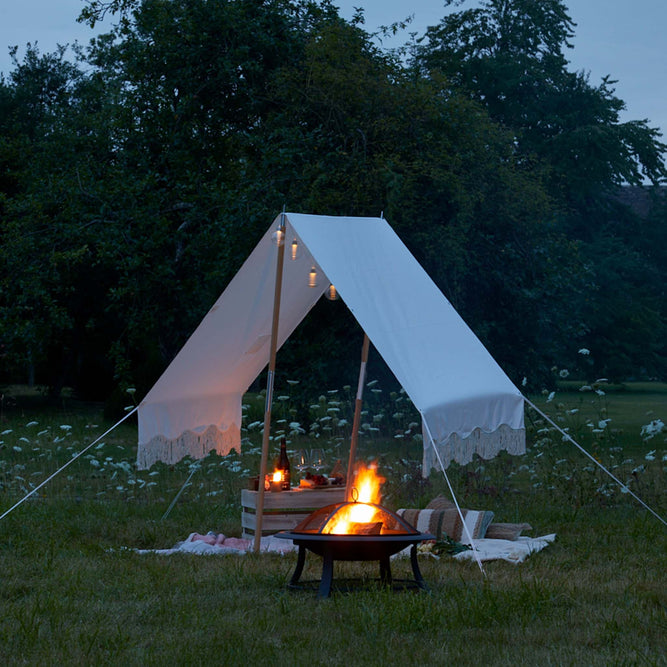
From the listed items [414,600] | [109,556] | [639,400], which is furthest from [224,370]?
[639,400]

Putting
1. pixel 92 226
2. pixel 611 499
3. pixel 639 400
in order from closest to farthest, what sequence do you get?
pixel 611 499 → pixel 92 226 → pixel 639 400

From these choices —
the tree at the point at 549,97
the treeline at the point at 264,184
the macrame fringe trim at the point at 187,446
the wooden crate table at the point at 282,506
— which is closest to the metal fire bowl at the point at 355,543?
the wooden crate table at the point at 282,506

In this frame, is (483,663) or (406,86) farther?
(406,86)

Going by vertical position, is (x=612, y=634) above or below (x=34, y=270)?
below

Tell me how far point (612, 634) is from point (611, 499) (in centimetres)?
367

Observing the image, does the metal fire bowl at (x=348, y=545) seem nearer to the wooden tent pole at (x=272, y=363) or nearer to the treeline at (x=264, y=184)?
the wooden tent pole at (x=272, y=363)

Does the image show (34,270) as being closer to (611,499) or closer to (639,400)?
(611,499)

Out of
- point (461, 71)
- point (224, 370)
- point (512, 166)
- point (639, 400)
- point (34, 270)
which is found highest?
point (461, 71)

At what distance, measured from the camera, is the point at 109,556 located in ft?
18.0

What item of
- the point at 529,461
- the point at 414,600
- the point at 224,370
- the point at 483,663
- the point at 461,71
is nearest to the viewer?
the point at 483,663

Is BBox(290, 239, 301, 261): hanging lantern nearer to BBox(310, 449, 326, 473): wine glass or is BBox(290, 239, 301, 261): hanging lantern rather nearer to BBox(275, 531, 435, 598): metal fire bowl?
BBox(310, 449, 326, 473): wine glass

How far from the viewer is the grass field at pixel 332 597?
142 inches

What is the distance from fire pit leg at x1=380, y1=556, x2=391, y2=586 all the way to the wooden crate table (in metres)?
1.49

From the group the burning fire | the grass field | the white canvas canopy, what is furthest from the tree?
the burning fire
